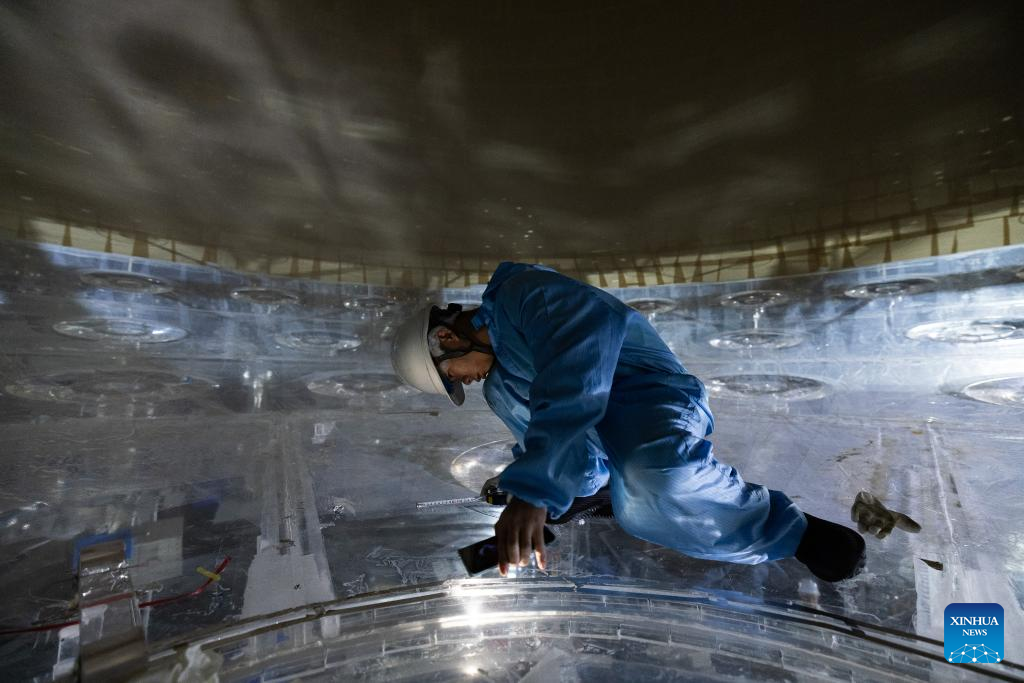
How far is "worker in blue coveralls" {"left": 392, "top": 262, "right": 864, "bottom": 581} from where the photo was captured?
5.02 feet

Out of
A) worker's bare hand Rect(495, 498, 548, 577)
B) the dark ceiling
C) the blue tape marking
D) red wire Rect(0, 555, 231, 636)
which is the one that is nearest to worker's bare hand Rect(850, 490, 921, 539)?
the dark ceiling

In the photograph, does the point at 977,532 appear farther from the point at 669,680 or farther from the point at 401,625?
the point at 401,625

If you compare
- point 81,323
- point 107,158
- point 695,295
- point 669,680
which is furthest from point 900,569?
point 81,323

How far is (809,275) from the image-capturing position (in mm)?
2736

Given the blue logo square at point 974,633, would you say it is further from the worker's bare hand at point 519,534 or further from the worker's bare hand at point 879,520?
the worker's bare hand at point 519,534

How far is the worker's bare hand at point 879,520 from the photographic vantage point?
92.6 inches

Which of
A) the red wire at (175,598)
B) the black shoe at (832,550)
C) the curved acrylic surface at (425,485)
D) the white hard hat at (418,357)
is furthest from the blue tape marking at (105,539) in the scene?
the black shoe at (832,550)

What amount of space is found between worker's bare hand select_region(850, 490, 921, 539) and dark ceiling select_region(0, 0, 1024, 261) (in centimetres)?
124

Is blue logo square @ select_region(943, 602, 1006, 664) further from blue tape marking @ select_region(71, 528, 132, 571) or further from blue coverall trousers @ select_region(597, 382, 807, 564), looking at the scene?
blue tape marking @ select_region(71, 528, 132, 571)

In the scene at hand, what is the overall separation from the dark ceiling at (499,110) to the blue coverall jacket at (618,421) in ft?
1.87

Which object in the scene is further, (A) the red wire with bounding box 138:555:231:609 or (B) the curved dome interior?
(A) the red wire with bounding box 138:555:231:609

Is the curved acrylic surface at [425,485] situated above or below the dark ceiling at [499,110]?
below

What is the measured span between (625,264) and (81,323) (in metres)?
2.83

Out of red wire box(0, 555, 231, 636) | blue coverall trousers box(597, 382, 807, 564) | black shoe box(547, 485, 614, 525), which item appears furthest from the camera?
black shoe box(547, 485, 614, 525)
